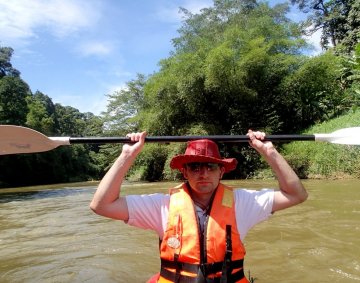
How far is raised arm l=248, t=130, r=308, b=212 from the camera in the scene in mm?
2080

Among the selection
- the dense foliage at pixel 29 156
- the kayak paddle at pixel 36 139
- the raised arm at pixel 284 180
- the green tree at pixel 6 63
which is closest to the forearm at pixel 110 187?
the kayak paddle at pixel 36 139

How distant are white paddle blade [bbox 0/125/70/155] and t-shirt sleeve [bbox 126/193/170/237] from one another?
2.80 ft

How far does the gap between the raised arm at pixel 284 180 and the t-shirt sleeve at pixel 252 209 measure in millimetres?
45

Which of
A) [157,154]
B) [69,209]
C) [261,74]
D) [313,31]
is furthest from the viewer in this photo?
[313,31]

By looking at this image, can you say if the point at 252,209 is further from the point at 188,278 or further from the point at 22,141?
the point at 22,141

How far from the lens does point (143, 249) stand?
16.4ft

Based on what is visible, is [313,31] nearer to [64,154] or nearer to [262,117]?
[262,117]

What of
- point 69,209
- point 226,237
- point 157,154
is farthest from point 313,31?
point 226,237

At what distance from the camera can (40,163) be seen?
32594mm

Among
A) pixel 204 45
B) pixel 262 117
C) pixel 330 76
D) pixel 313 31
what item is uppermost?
pixel 313 31

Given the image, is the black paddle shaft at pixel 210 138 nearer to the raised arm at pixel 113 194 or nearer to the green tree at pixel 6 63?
the raised arm at pixel 113 194

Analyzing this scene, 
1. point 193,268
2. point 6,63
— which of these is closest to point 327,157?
point 193,268

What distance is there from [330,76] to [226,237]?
53.2ft

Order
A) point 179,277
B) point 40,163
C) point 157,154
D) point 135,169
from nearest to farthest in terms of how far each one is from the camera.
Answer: point 179,277 < point 157,154 < point 135,169 < point 40,163
